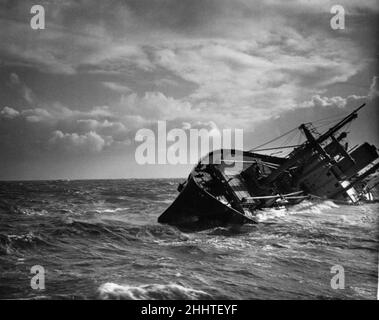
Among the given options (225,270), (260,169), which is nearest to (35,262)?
(225,270)

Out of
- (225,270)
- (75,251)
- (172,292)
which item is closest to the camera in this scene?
(172,292)

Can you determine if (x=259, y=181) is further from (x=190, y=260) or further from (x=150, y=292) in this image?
(x=150, y=292)

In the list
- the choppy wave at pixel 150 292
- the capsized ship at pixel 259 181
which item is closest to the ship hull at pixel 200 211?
the capsized ship at pixel 259 181

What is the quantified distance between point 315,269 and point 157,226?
33.7 feet

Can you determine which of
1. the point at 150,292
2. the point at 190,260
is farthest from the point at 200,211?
the point at 150,292

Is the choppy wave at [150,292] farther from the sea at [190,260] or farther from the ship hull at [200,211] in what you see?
the ship hull at [200,211]

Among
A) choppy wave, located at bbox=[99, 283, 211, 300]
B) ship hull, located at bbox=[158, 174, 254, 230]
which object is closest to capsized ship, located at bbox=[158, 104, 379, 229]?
ship hull, located at bbox=[158, 174, 254, 230]

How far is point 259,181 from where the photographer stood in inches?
902

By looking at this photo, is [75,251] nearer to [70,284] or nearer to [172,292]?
[70,284]

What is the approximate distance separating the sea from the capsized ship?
105 centimetres

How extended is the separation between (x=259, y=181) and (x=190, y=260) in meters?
12.6

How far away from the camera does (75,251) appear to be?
1324 centimetres

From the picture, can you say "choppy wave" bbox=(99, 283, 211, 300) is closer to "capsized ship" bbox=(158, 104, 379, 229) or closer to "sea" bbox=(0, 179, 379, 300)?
"sea" bbox=(0, 179, 379, 300)

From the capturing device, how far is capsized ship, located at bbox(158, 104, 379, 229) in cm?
1767
